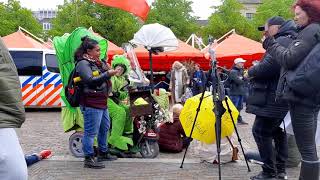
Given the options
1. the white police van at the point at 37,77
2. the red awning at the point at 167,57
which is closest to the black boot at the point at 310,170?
the white police van at the point at 37,77

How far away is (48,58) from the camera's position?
15.1 metres

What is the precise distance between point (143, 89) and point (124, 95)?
0.35 meters

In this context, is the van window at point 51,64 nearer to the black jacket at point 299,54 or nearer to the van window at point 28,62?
the van window at point 28,62

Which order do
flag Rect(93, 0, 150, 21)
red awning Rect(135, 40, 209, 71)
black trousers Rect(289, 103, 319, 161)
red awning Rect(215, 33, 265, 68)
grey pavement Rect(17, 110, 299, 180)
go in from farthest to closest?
red awning Rect(215, 33, 265, 68), red awning Rect(135, 40, 209, 71), flag Rect(93, 0, 150, 21), grey pavement Rect(17, 110, 299, 180), black trousers Rect(289, 103, 319, 161)

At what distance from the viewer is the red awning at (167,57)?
20.6m

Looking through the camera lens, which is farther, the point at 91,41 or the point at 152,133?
the point at 152,133

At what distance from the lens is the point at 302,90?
14.8ft

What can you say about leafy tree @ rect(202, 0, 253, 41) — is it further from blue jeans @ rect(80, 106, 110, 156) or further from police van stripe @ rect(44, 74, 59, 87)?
blue jeans @ rect(80, 106, 110, 156)

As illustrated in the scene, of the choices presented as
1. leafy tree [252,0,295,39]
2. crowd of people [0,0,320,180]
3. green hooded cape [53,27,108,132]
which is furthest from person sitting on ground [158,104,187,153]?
leafy tree [252,0,295,39]

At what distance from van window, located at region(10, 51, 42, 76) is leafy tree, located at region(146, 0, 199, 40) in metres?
27.6

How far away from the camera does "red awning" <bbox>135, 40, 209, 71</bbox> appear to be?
20.6m

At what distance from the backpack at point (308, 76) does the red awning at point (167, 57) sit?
15834 millimetres

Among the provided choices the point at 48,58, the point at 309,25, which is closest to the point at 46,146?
the point at 309,25

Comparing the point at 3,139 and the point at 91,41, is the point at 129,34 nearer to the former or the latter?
the point at 91,41
